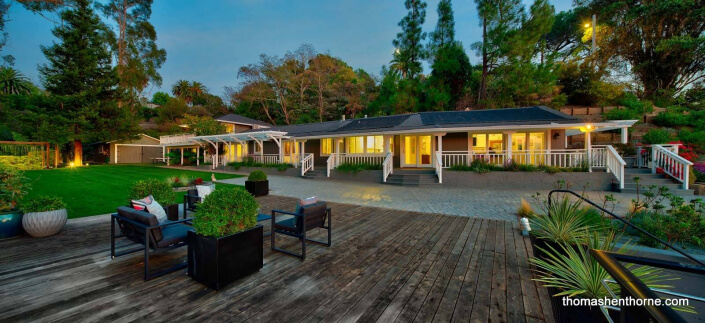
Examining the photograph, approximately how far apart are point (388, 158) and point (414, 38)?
62.0 ft

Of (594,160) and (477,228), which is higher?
(594,160)

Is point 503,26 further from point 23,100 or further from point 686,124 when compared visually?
point 23,100

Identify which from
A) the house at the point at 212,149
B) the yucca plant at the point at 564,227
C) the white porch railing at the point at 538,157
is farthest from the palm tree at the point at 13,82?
the yucca plant at the point at 564,227

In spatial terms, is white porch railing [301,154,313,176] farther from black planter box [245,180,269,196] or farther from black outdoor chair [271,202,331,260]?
black outdoor chair [271,202,331,260]

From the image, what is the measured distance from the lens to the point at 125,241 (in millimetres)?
3996

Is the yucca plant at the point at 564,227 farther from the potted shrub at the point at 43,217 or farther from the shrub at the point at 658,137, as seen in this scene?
the shrub at the point at 658,137

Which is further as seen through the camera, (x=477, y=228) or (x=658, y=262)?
(x=477, y=228)

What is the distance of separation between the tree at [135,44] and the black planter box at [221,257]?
105 feet

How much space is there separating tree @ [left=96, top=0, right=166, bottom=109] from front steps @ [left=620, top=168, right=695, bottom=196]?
125 ft

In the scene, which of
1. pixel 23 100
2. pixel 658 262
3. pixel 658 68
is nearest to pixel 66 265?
pixel 658 262

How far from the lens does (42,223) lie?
4027 mm

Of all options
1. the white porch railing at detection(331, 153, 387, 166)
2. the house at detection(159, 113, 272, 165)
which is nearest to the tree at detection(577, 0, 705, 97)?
the white porch railing at detection(331, 153, 387, 166)

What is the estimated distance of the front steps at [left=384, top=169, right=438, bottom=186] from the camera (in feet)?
38.0

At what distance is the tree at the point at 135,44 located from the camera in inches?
1034
